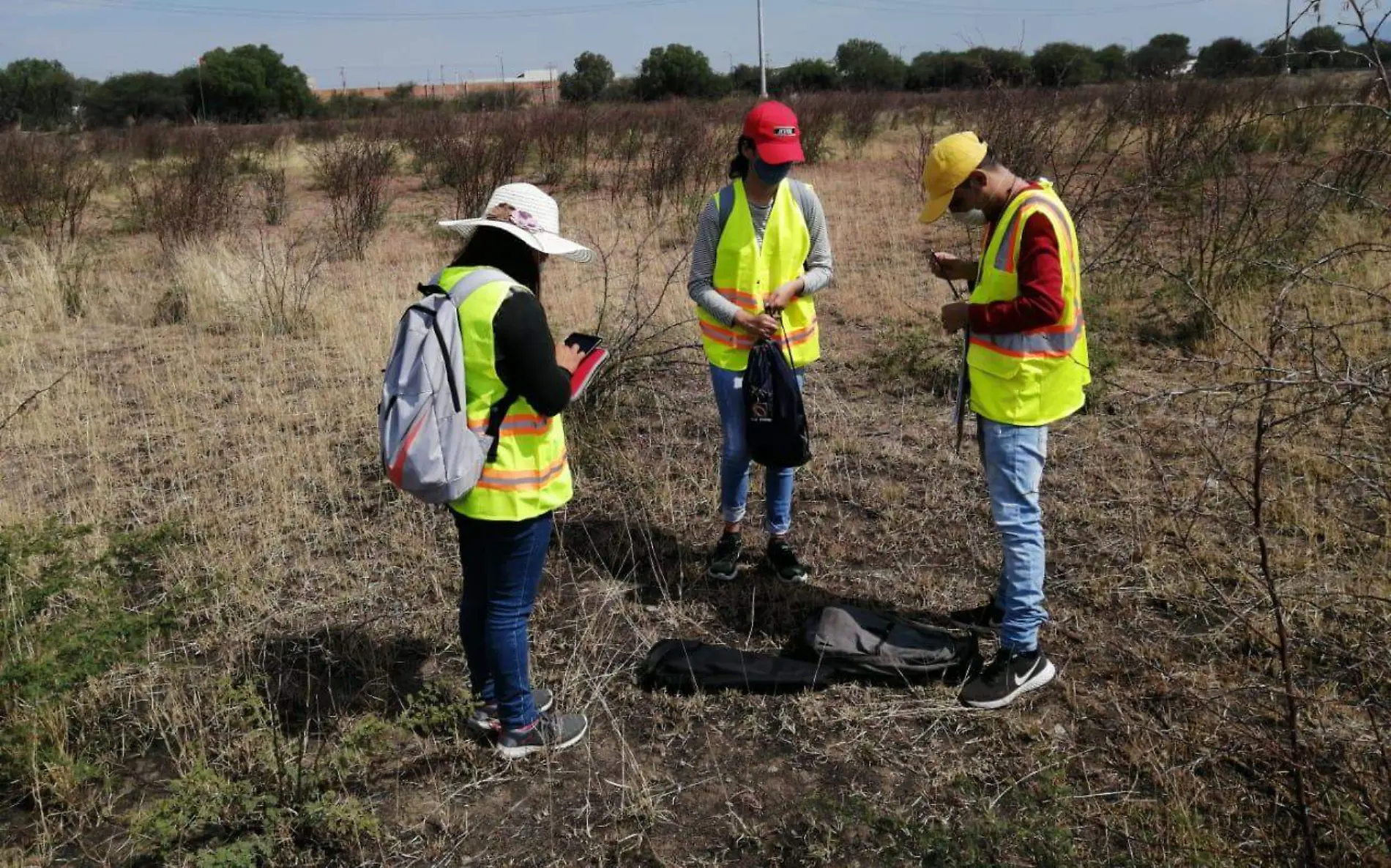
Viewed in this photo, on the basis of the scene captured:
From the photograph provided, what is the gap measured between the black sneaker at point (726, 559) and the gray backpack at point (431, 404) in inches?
56.8

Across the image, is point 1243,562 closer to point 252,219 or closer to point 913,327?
point 913,327

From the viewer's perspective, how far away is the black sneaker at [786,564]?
3.51 meters

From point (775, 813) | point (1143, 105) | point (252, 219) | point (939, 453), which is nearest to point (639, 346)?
point (939, 453)

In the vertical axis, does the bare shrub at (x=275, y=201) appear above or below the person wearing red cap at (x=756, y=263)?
above

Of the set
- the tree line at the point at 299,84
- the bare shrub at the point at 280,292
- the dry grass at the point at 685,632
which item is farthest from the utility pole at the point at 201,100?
the dry grass at the point at 685,632

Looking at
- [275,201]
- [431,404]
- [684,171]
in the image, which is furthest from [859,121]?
[431,404]

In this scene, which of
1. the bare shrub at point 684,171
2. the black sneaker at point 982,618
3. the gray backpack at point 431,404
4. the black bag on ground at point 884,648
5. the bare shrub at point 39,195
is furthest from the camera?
the bare shrub at point 684,171

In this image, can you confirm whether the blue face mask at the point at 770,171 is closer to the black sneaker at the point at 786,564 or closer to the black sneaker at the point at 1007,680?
the black sneaker at the point at 786,564

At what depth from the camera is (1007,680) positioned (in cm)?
279

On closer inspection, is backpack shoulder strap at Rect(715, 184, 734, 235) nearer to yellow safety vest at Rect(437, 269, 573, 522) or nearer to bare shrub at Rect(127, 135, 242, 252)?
yellow safety vest at Rect(437, 269, 573, 522)

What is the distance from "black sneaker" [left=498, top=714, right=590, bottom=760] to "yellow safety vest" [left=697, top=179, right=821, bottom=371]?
4.10 ft

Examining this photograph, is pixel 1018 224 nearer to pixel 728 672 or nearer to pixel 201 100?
pixel 728 672

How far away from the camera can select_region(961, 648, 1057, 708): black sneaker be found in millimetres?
2768

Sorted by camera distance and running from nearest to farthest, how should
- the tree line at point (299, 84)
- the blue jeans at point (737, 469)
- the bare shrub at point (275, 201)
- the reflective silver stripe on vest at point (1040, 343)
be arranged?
the reflective silver stripe on vest at point (1040, 343) < the blue jeans at point (737, 469) < the bare shrub at point (275, 201) < the tree line at point (299, 84)
